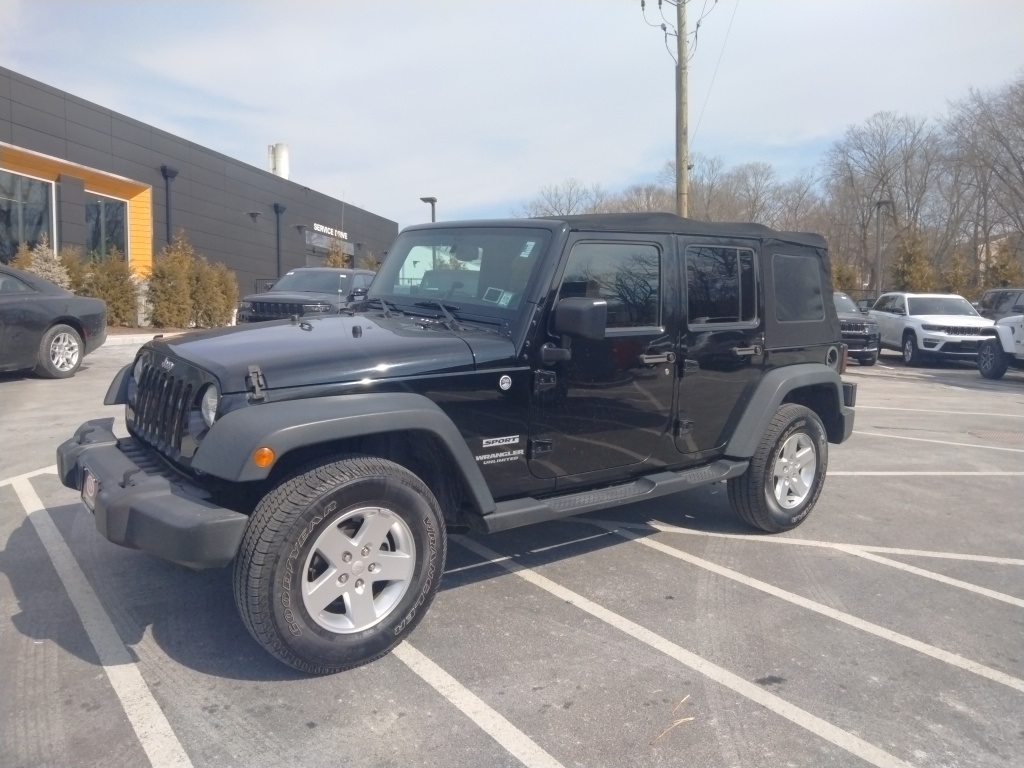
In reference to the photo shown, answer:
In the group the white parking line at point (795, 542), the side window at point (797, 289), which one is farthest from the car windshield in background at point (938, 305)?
the white parking line at point (795, 542)

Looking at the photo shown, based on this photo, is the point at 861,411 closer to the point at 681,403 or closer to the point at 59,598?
the point at 681,403

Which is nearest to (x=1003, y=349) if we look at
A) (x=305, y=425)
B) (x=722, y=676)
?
(x=722, y=676)

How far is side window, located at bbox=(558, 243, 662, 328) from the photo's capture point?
4270 mm

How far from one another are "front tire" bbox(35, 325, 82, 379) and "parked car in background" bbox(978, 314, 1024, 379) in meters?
14.9

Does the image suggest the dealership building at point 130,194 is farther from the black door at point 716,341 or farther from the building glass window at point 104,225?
the black door at point 716,341

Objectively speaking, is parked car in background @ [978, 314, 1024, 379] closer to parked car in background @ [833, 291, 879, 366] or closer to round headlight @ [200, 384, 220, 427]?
parked car in background @ [833, 291, 879, 366]

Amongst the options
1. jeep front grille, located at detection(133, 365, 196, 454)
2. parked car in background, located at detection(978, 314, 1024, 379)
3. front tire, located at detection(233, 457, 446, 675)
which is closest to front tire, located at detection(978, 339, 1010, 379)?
parked car in background, located at detection(978, 314, 1024, 379)

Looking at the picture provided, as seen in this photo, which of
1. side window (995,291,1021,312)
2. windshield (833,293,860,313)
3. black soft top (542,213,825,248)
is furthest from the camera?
side window (995,291,1021,312)

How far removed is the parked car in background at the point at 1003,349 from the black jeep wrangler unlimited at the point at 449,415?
37.7ft

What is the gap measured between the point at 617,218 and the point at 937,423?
731 cm

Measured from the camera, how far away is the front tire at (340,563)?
10.5ft

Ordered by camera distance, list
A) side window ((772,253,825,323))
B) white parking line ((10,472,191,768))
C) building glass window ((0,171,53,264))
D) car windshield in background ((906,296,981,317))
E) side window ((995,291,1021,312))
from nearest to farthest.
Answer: white parking line ((10,472,191,768)), side window ((772,253,825,323)), car windshield in background ((906,296,981,317)), building glass window ((0,171,53,264)), side window ((995,291,1021,312))

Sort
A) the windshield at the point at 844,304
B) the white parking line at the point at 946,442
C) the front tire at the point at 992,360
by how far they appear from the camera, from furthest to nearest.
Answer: the windshield at the point at 844,304 < the front tire at the point at 992,360 < the white parking line at the point at 946,442

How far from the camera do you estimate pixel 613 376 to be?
171 inches
